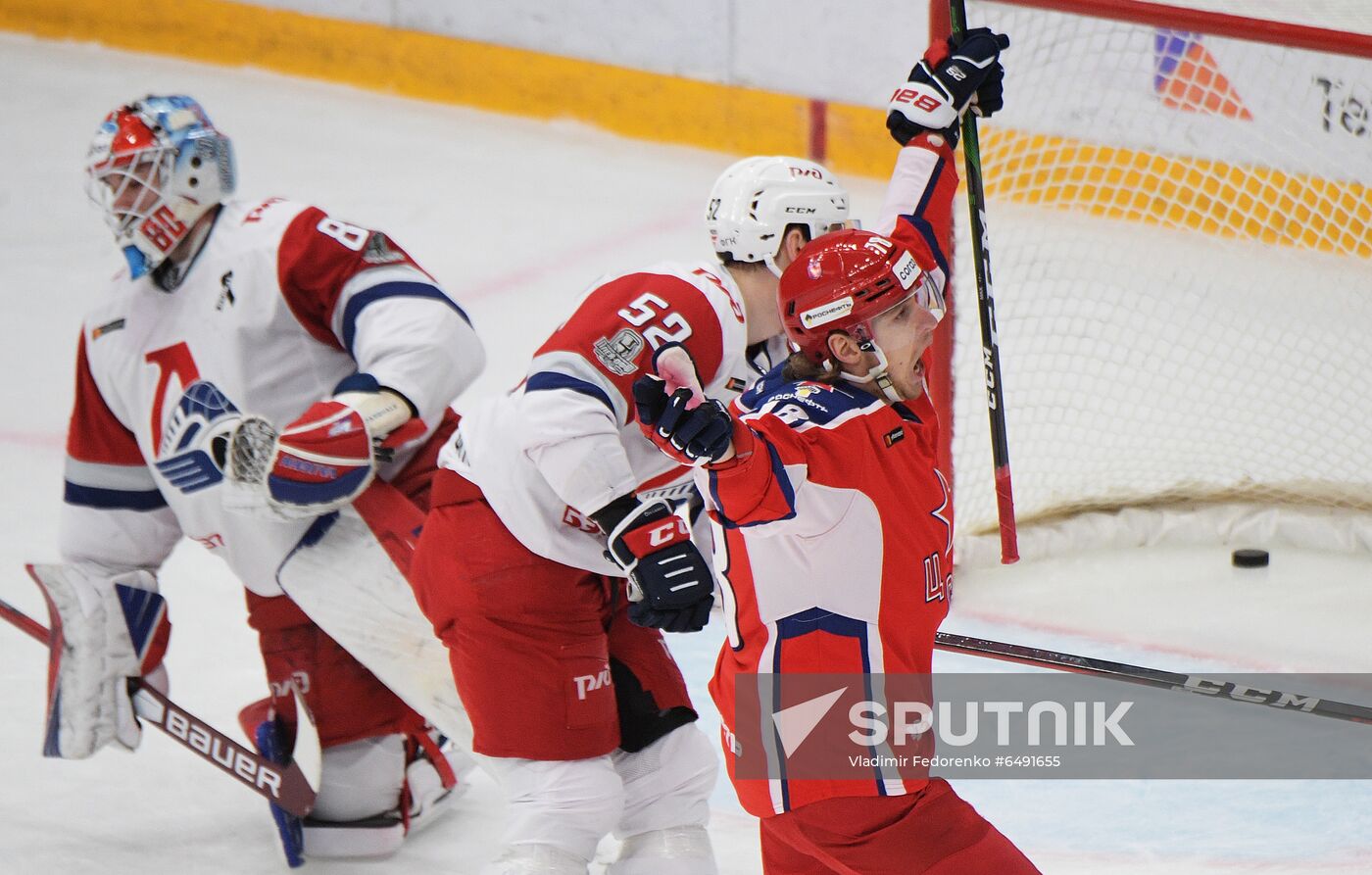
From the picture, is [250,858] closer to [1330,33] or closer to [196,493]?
[196,493]

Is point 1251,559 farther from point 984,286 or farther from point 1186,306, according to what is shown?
point 984,286

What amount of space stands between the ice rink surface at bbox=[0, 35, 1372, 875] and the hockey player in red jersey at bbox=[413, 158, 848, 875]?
51 cm

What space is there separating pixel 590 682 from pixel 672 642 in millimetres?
1309

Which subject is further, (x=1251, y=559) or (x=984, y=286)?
(x=1251, y=559)

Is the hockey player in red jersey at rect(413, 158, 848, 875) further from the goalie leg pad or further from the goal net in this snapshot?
the goal net

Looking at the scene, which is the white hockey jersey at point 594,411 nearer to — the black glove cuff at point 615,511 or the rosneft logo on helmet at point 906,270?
the black glove cuff at point 615,511

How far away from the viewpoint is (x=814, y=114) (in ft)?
20.6

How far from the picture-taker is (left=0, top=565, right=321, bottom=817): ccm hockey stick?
2982 mm

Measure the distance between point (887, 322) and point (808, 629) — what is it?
1.18ft

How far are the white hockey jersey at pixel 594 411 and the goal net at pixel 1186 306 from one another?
56.2 inches

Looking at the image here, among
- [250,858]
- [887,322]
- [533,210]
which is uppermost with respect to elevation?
[887,322]

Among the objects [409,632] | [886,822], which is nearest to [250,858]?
[409,632]

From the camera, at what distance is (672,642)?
148 inches

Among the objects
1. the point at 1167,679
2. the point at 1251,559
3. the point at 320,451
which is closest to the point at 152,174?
the point at 320,451
